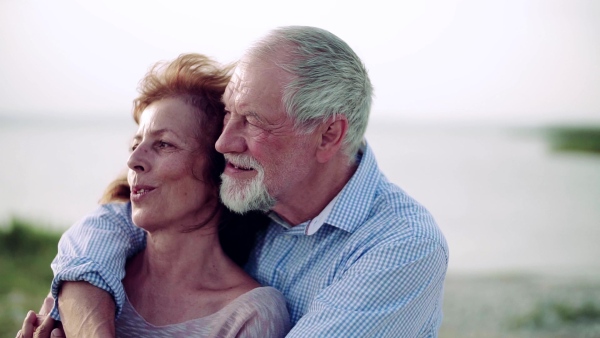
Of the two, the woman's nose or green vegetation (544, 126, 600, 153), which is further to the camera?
green vegetation (544, 126, 600, 153)

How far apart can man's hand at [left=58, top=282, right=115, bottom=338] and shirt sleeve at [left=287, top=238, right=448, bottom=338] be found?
0.54 m

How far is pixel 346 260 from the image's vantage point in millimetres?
2070

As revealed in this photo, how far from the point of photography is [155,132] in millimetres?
2137

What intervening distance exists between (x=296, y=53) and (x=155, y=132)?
50 centimetres

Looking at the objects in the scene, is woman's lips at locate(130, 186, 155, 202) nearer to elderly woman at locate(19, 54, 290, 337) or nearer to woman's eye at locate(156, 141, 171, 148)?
elderly woman at locate(19, 54, 290, 337)

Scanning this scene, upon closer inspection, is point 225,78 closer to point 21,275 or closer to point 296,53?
point 296,53

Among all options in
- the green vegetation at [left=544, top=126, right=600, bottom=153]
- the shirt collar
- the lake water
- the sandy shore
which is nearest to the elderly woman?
the shirt collar

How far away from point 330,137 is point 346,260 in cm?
42

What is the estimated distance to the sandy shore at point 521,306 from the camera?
5.42 m

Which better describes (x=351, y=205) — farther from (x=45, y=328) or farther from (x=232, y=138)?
(x=45, y=328)

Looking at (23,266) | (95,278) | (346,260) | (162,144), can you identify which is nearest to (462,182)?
(23,266)

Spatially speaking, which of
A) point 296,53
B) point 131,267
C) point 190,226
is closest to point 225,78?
point 296,53

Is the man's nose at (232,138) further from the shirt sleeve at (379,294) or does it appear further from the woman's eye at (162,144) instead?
the shirt sleeve at (379,294)

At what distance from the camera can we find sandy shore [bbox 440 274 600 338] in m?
5.42
